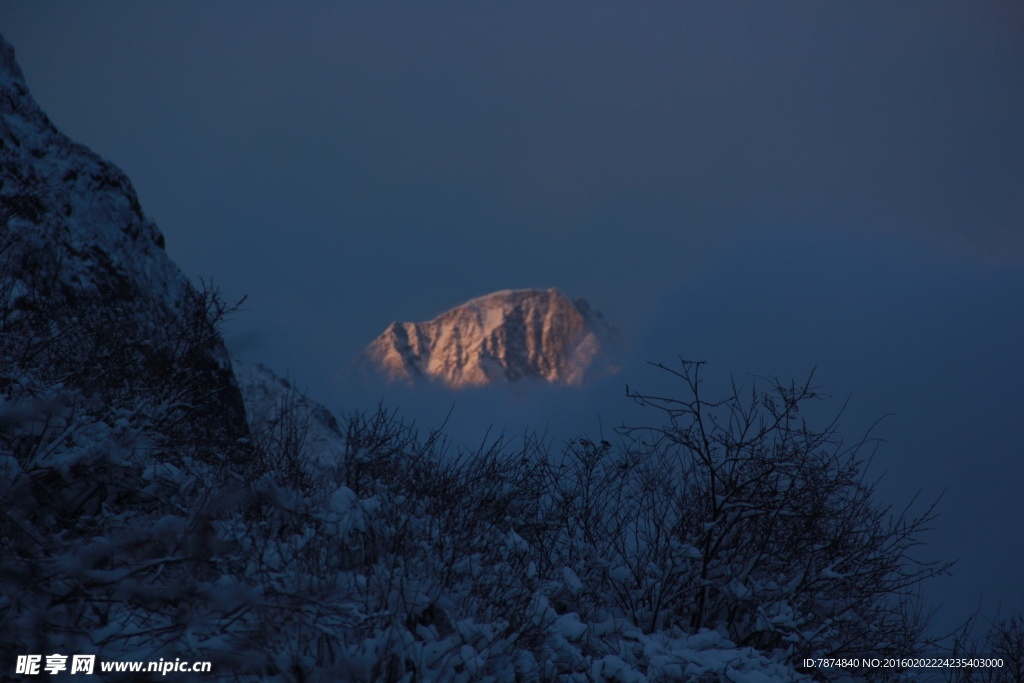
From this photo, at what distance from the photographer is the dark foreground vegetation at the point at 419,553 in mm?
3725

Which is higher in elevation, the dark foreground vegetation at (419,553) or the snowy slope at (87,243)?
the snowy slope at (87,243)

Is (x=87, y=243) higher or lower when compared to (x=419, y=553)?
higher

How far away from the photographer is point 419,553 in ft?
18.5

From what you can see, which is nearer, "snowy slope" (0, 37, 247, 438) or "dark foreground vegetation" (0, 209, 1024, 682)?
"dark foreground vegetation" (0, 209, 1024, 682)

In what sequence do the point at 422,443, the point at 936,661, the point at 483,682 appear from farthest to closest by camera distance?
the point at 422,443
the point at 936,661
the point at 483,682

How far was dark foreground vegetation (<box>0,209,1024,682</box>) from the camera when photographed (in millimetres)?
3725

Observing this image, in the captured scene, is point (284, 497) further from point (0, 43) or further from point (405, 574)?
point (0, 43)

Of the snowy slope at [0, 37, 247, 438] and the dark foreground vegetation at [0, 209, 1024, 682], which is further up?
the snowy slope at [0, 37, 247, 438]

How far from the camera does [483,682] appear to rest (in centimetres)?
483

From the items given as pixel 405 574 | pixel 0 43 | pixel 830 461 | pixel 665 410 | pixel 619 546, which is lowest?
pixel 405 574

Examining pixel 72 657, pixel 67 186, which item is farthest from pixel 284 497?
pixel 67 186

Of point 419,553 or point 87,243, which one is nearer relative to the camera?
point 419,553

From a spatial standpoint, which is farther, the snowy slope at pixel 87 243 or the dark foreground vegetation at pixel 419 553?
the snowy slope at pixel 87 243

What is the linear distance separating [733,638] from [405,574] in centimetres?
432
